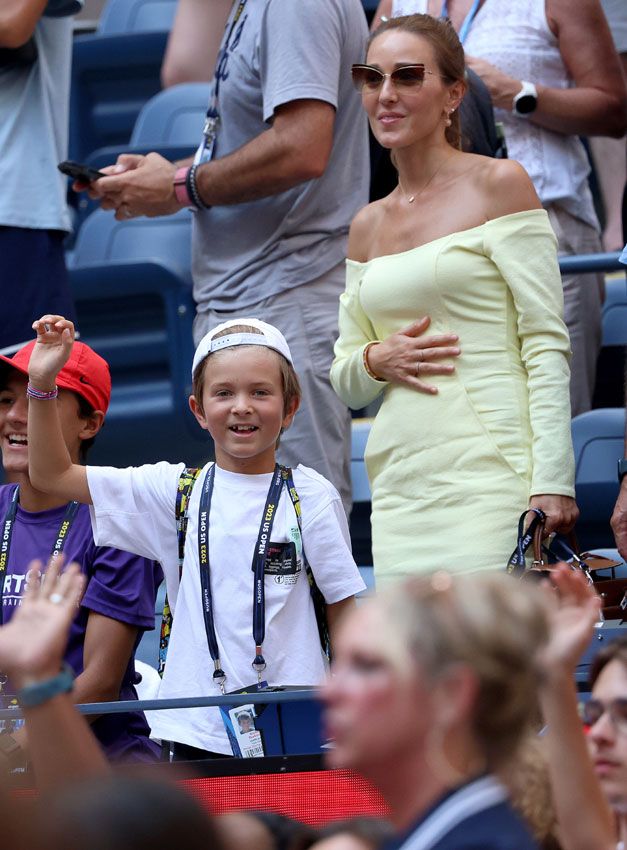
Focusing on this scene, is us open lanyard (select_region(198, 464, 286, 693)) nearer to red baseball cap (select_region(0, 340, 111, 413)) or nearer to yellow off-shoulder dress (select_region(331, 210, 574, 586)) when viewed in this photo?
yellow off-shoulder dress (select_region(331, 210, 574, 586))

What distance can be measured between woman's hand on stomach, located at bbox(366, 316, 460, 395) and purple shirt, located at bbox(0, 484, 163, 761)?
0.72 m

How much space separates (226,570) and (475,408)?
0.65 m

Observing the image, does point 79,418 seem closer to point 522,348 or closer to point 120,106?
point 522,348

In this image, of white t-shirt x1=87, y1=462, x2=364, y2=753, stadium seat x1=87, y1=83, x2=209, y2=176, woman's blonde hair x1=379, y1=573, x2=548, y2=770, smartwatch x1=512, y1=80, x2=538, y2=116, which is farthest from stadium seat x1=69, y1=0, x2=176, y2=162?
woman's blonde hair x1=379, y1=573, x2=548, y2=770

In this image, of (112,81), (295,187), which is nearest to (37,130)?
(295,187)

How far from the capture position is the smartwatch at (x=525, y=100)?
15.2 ft

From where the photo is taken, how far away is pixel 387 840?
192 cm

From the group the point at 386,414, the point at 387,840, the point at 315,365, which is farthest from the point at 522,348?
the point at 387,840

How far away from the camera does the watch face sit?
15.3ft

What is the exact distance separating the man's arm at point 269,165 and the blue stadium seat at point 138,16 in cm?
511

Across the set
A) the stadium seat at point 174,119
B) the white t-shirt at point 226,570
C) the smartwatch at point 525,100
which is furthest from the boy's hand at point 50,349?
the stadium seat at point 174,119

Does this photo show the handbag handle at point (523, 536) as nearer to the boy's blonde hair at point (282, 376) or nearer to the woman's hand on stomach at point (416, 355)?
the woman's hand on stomach at point (416, 355)

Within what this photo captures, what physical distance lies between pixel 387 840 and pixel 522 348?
71.3 inches

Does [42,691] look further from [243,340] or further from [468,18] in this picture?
[468,18]
